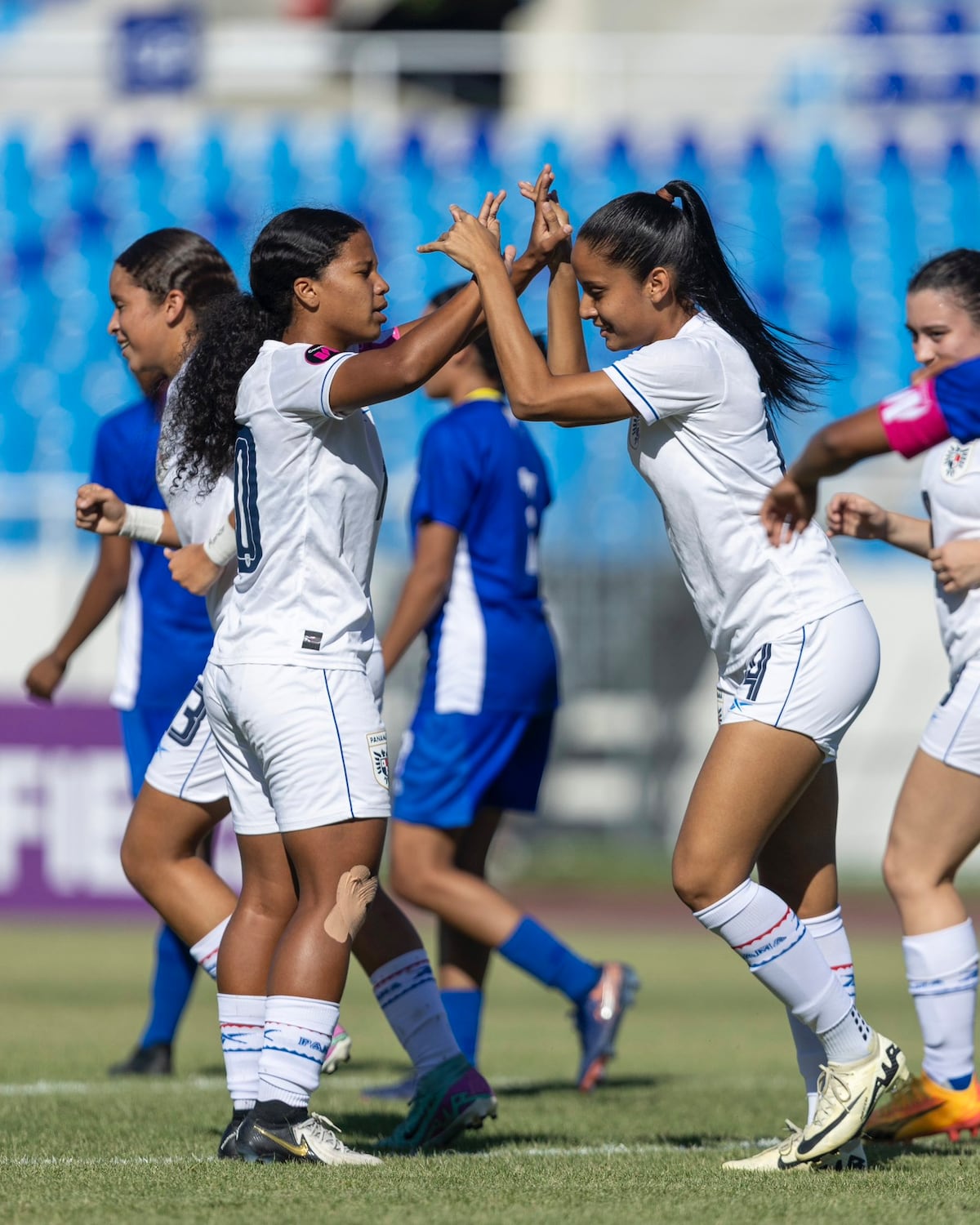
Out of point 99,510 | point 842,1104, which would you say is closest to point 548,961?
point 842,1104

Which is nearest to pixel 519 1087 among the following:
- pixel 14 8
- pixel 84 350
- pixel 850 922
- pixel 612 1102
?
pixel 612 1102

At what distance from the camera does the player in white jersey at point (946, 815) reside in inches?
181

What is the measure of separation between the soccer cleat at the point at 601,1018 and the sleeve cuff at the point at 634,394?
2507 mm

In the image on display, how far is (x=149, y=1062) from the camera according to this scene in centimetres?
590

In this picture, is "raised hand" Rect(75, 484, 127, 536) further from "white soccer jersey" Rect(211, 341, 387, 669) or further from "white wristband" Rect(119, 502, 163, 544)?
"white soccer jersey" Rect(211, 341, 387, 669)

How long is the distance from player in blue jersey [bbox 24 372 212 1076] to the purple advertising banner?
16.6 ft

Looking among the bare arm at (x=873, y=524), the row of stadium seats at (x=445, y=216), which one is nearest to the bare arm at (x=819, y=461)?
the bare arm at (x=873, y=524)

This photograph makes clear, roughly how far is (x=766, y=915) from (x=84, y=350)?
1403cm

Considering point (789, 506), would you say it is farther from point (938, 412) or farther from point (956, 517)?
point (956, 517)

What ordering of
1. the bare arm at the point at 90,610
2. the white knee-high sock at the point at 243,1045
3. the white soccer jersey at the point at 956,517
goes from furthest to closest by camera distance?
the bare arm at the point at 90,610, the white soccer jersey at the point at 956,517, the white knee-high sock at the point at 243,1045

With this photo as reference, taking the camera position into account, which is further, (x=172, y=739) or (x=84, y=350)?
(x=84, y=350)

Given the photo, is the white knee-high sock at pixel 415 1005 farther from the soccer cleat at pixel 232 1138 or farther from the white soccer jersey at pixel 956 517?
the white soccer jersey at pixel 956 517

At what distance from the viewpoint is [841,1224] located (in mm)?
3438

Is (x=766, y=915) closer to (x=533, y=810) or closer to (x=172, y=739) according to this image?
(x=172, y=739)
